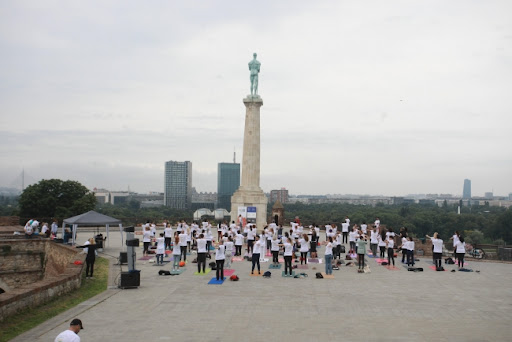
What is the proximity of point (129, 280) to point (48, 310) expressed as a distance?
3.49 metres

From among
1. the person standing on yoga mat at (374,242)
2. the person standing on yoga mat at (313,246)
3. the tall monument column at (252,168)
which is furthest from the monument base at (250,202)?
the person standing on yoga mat at (374,242)

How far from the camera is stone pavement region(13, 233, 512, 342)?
10297mm

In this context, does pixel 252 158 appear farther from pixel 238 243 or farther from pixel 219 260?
pixel 219 260

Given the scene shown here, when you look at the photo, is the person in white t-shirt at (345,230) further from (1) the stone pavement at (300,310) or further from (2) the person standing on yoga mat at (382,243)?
(1) the stone pavement at (300,310)

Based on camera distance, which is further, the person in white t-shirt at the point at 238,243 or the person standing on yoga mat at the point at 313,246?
the person in white t-shirt at the point at 238,243

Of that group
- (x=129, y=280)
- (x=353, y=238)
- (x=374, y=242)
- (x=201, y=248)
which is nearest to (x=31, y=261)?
(x=201, y=248)

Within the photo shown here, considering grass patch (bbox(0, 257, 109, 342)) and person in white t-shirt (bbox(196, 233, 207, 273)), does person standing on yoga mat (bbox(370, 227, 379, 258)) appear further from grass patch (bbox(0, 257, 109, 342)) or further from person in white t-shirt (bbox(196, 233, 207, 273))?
grass patch (bbox(0, 257, 109, 342))

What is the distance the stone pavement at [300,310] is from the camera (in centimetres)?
1030

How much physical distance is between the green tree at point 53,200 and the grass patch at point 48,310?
26428mm

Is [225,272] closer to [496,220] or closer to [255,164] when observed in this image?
[255,164]

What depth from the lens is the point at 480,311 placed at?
12523 millimetres

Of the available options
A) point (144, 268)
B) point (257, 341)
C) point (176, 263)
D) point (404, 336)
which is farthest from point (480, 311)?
point (144, 268)

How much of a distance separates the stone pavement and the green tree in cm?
2647

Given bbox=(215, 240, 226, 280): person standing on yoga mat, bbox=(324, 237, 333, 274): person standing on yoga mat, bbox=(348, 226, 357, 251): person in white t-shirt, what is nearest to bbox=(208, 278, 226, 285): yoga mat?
bbox=(215, 240, 226, 280): person standing on yoga mat
